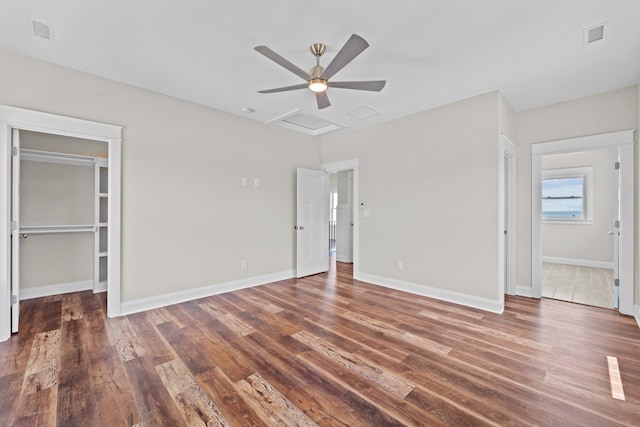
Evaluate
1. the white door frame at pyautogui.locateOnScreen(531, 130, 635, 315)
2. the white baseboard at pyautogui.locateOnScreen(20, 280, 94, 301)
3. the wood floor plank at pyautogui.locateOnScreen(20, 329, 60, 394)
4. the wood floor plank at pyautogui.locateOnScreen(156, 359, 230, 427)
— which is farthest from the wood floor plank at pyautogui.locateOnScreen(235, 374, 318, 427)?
the white door frame at pyautogui.locateOnScreen(531, 130, 635, 315)

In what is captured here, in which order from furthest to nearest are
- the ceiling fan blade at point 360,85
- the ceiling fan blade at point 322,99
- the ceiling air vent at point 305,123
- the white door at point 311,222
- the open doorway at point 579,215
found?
the open doorway at point 579,215
the white door at point 311,222
the ceiling air vent at point 305,123
the ceiling fan blade at point 322,99
the ceiling fan blade at point 360,85

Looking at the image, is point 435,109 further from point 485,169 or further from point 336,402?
point 336,402

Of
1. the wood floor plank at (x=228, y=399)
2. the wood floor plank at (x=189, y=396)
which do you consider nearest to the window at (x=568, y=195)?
the wood floor plank at (x=228, y=399)

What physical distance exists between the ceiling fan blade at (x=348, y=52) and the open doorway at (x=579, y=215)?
17.0 feet

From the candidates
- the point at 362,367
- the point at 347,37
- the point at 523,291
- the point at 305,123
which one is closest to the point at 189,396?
the point at 362,367

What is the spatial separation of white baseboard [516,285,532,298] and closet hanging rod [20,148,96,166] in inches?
257

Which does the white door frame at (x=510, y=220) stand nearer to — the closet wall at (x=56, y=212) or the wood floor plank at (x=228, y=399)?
the wood floor plank at (x=228, y=399)

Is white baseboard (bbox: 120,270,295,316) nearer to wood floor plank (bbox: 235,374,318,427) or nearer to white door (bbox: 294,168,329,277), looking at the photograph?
white door (bbox: 294,168,329,277)

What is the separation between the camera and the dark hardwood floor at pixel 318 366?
5.64 ft

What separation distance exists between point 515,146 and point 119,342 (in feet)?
18.0

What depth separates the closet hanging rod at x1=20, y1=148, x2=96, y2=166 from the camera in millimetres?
3621

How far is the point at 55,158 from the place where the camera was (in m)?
3.86

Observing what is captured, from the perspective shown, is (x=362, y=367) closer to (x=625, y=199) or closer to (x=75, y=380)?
(x=75, y=380)

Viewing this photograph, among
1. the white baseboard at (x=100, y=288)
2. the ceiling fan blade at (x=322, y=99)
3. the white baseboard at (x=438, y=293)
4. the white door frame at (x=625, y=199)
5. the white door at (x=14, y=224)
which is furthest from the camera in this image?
the white baseboard at (x=100, y=288)
